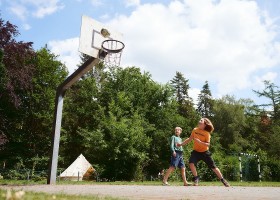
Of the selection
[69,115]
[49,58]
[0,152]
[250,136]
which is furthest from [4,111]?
[250,136]

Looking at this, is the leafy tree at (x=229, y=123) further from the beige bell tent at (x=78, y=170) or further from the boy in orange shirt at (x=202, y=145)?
the boy in orange shirt at (x=202, y=145)

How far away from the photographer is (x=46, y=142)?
114ft

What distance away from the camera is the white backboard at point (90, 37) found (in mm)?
10249

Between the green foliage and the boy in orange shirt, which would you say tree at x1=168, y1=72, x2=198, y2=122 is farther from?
the boy in orange shirt

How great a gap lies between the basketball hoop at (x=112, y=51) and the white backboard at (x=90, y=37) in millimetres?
205

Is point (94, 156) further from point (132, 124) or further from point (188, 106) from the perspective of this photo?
point (188, 106)

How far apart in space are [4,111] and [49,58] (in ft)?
26.9

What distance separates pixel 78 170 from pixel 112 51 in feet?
63.8

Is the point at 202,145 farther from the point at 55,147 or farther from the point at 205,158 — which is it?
the point at 55,147

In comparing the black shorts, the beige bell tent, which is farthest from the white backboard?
the beige bell tent

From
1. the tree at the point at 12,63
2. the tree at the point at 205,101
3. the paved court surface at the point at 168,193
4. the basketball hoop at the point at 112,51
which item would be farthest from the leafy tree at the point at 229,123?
the paved court surface at the point at 168,193

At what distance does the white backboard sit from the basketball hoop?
20 centimetres

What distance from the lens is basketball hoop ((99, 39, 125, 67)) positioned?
10820 millimetres

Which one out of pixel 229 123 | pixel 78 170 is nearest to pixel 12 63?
pixel 78 170
